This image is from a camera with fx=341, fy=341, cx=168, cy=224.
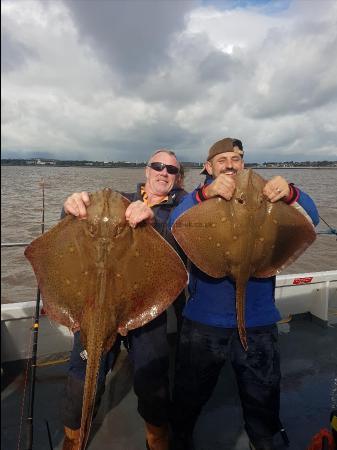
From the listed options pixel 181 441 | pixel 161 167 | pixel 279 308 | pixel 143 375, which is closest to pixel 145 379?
pixel 143 375

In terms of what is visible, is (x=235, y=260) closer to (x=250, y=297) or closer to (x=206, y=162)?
(x=250, y=297)

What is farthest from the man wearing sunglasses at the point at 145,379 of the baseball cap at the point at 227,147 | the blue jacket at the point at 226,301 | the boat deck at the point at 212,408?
the baseball cap at the point at 227,147

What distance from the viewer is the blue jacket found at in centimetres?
324

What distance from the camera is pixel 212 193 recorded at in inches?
117

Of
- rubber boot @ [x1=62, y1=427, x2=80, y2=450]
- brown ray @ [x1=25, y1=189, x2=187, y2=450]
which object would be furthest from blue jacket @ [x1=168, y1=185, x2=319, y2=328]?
rubber boot @ [x1=62, y1=427, x2=80, y2=450]

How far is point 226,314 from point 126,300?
1089mm

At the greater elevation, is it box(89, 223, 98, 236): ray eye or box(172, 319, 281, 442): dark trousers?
box(89, 223, 98, 236): ray eye

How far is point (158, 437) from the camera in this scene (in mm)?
3303

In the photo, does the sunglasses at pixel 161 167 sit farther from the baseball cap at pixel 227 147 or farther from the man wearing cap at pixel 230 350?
the man wearing cap at pixel 230 350

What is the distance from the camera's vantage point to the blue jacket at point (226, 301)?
3240mm

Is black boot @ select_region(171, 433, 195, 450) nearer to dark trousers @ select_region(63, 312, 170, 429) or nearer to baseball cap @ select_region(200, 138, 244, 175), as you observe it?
dark trousers @ select_region(63, 312, 170, 429)

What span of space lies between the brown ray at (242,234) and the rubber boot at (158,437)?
1215mm

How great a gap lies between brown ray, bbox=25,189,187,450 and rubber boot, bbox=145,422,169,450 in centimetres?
129

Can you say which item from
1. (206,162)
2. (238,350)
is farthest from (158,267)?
(206,162)
